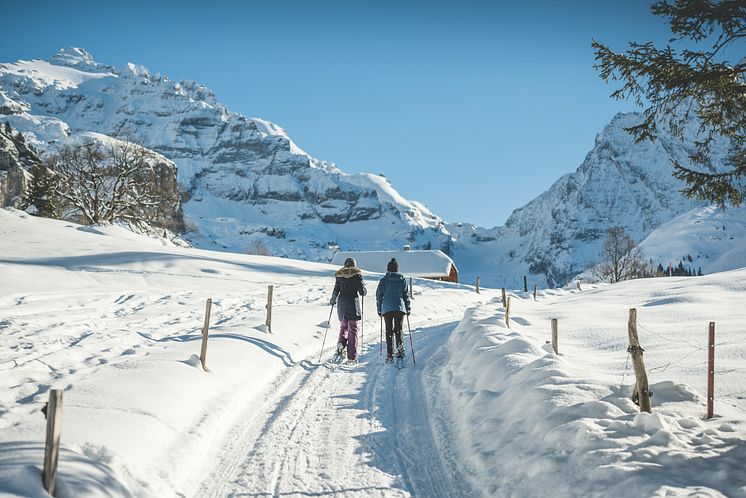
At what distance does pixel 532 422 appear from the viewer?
542 cm

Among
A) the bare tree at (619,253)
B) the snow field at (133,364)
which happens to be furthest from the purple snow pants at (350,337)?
the bare tree at (619,253)

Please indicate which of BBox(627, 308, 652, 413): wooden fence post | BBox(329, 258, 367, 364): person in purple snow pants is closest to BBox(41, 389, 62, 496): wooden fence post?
BBox(627, 308, 652, 413): wooden fence post

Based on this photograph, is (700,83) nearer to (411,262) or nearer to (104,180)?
(104,180)

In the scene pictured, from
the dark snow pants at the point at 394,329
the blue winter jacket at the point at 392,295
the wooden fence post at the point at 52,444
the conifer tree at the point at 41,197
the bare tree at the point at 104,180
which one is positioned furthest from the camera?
the conifer tree at the point at 41,197

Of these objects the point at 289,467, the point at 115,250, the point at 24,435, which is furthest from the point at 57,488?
the point at 115,250

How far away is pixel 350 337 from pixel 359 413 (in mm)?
3671

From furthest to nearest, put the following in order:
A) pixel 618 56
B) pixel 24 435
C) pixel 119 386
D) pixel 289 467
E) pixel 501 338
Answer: pixel 501 338
pixel 618 56
pixel 119 386
pixel 289 467
pixel 24 435

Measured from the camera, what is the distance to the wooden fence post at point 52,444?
3533 millimetres

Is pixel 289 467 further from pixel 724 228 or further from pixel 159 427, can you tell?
pixel 724 228

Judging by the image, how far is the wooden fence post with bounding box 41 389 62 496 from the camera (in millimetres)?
3533

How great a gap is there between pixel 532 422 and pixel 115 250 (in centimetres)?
2478

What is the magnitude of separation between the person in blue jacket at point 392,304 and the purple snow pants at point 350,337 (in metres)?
0.71

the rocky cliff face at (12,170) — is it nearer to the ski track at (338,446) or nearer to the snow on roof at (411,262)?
the snow on roof at (411,262)

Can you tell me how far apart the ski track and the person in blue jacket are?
5.48ft
